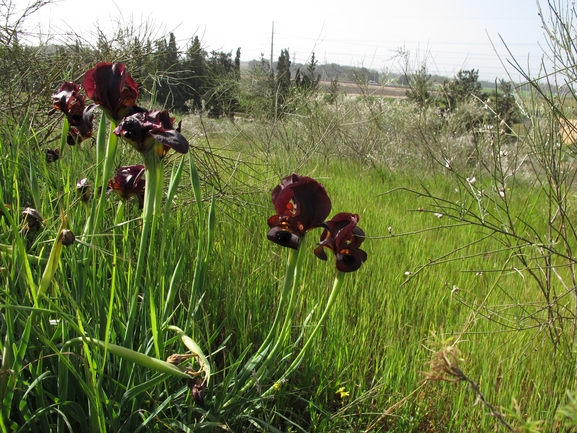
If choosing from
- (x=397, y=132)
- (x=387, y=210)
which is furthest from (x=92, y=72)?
(x=397, y=132)

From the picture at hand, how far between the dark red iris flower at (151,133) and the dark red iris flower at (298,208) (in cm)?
23

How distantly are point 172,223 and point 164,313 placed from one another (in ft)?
2.60

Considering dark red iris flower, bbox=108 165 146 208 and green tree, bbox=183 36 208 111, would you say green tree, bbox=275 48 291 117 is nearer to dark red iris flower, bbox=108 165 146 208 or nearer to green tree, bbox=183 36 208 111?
green tree, bbox=183 36 208 111

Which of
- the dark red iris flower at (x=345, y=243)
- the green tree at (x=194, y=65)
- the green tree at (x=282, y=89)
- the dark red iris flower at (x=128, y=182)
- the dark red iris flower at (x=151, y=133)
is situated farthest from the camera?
the green tree at (x=282, y=89)

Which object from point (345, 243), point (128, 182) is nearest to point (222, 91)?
point (128, 182)

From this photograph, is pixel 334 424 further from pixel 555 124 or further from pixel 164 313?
pixel 555 124

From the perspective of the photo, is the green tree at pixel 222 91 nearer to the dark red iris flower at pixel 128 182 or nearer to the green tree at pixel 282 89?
the green tree at pixel 282 89

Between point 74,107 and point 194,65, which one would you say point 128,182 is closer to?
point 74,107

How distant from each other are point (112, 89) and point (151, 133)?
0.18m

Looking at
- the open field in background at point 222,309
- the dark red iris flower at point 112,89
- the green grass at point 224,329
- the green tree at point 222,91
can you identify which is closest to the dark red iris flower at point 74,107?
the open field in background at point 222,309

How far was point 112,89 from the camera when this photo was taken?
3.20ft

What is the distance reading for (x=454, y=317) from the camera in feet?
6.01

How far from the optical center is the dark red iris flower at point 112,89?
97 cm

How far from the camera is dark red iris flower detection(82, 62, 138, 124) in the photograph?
0.97 meters
